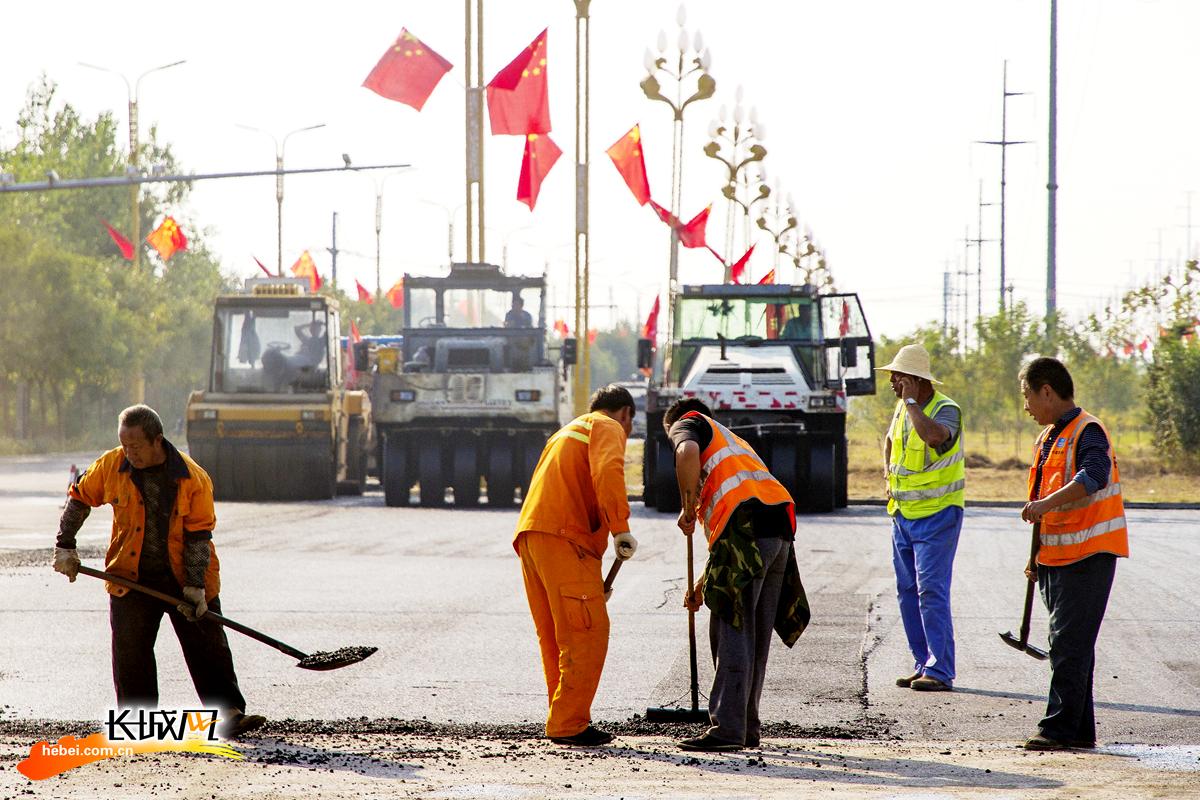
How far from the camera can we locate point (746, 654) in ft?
25.1

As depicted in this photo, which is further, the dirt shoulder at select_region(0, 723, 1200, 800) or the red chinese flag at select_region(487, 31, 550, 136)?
the red chinese flag at select_region(487, 31, 550, 136)

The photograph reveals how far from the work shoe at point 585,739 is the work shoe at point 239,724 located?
1369 millimetres

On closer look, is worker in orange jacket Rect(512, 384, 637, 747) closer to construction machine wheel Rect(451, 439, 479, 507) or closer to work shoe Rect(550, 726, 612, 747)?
work shoe Rect(550, 726, 612, 747)

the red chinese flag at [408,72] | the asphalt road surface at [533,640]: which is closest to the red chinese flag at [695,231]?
the red chinese flag at [408,72]

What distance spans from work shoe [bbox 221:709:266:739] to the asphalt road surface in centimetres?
46

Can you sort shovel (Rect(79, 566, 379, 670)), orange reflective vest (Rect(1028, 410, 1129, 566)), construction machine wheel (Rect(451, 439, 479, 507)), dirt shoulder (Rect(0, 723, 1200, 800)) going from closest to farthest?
dirt shoulder (Rect(0, 723, 1200, 800)) < orange reflective vest (Rect(1028, 410, 1129, 566)) < shovel (Rect(79, 566, 379, 670)) < construction machine wheel (Rect(451, 439, 479, 507))

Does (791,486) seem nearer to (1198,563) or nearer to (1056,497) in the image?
(1198,563)

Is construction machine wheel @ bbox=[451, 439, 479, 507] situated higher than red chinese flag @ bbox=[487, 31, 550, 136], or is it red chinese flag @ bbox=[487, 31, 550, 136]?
red chinese flag @ bbox=[487, 31, 550, 136]

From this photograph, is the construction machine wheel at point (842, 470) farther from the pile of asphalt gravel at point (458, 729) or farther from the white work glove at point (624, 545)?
the white work glove at point (624, 545)

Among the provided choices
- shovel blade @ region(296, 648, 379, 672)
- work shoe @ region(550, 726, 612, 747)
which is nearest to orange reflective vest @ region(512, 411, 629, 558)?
work shoe @ region(550, 726, 612, 747)

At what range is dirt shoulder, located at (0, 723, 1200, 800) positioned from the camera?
21.7 ft

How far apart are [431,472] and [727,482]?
1808 cm

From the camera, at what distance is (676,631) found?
462 inches

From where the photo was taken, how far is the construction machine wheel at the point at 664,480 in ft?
76.4
